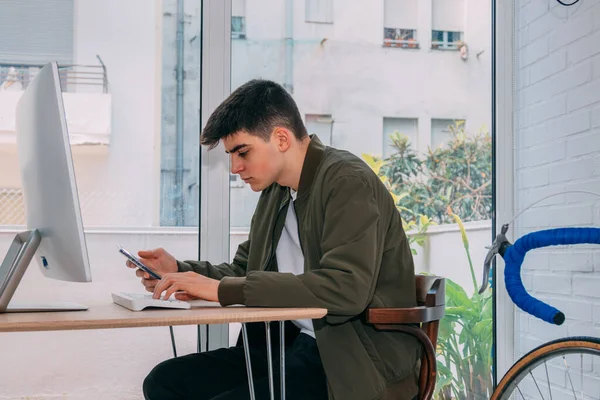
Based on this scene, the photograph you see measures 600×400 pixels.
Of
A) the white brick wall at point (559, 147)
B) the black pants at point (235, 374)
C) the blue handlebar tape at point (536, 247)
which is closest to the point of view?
the black pants at point (235, 374)

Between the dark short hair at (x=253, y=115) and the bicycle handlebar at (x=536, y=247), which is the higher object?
the dark short hair at (x=253, y=115)

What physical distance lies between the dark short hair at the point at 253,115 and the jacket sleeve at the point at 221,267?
34 centimetres

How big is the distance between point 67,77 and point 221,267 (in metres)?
0.81

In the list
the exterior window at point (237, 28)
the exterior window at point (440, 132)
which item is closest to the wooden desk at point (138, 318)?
the exterior window at point (237, 28)

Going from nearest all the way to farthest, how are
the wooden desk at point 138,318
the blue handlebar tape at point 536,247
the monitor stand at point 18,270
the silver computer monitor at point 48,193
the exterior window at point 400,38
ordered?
the wooden desk at point 138,318, the silver computer monitor at point 48,193, the monitor stand at point 18,270, the blue handlebar tape at point 536,247, the exterior window at point 400,38

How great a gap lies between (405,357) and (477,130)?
1337 mm

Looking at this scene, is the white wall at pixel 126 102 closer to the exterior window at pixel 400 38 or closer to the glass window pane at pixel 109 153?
the glass window pane at pixel 109 153

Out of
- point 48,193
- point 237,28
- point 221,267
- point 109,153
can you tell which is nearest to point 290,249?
point 221,267

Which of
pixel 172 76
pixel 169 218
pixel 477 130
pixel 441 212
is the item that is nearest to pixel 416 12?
pixel 477 130

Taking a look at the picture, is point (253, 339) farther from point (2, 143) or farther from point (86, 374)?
point (2, 143)

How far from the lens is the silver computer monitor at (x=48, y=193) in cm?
135

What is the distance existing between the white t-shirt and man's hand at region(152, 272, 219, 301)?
1.58 ft

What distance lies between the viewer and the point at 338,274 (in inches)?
57.4

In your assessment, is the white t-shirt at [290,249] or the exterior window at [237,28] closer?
the white t-shirt at [290,249]
